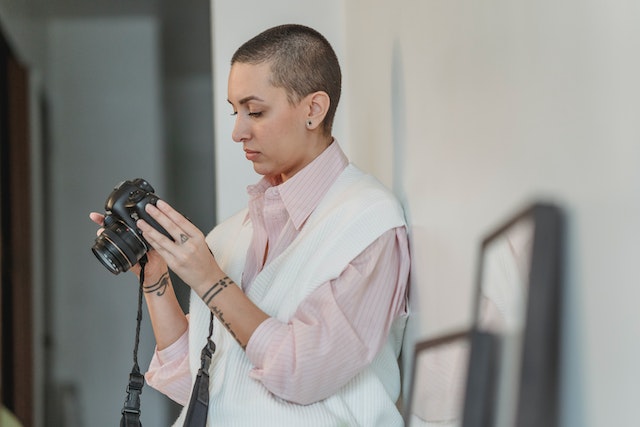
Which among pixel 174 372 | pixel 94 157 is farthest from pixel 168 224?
pixel 94 157

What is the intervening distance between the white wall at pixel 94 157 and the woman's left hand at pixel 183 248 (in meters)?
2.31

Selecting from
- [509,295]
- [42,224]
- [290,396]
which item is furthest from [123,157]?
[509,295]

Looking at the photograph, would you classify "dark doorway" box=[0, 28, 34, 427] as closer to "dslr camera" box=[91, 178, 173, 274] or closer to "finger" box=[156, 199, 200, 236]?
"dslr camera" box=[91, 178, 173, 274]

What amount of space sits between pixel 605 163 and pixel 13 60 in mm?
2997

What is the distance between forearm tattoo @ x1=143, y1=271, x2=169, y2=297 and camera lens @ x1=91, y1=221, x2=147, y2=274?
176mm

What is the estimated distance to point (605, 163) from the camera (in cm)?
73

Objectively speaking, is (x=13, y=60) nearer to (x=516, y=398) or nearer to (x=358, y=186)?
(x=358, y=186)

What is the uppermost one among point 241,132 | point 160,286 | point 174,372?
point 241,132

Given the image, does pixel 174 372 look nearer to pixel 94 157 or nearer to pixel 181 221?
pixel 181 221

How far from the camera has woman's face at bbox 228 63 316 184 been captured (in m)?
1.54

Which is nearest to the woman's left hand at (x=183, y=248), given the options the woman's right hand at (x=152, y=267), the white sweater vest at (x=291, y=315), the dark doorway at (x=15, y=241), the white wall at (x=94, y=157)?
the white sweater vest at (x=291, y=315)

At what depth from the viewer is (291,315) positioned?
1419mm

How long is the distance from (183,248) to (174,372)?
1.08 ft

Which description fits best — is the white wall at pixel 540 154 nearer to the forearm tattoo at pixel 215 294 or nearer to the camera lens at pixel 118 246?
the forearm tattoo at pixel 215 294
